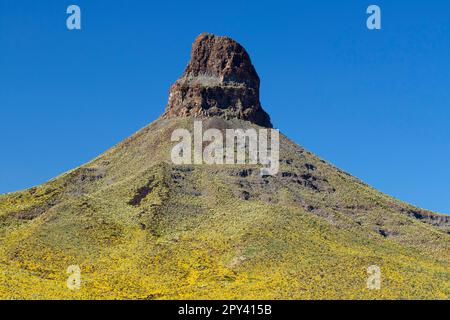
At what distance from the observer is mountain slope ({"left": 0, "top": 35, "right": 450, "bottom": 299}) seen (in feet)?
433

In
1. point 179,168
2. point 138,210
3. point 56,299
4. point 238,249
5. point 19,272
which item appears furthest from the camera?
point 179,168

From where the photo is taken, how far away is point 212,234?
154m

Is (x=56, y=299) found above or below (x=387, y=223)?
below

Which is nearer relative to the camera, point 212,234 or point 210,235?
point 210,235

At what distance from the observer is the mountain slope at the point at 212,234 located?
433 ft

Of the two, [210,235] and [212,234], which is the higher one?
[212,234]

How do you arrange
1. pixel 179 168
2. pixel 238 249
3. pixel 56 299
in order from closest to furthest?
pixel 56 299, pixel 238 249, pixel 179 168

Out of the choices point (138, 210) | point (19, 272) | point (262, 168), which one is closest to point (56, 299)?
point (19, 272)

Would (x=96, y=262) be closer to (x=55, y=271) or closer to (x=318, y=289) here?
(x=55, y=271)

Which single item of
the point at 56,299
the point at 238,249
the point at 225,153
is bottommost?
the point at 56,299

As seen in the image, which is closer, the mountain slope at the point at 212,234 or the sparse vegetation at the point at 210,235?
the sparse vegetation at the point at 210,235

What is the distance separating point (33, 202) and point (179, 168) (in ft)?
84.9

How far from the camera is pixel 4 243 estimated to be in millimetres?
152375

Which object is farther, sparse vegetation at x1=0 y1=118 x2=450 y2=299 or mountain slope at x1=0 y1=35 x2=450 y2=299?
mountain slope at x1=0 y1=35 x2=450 y2=299
